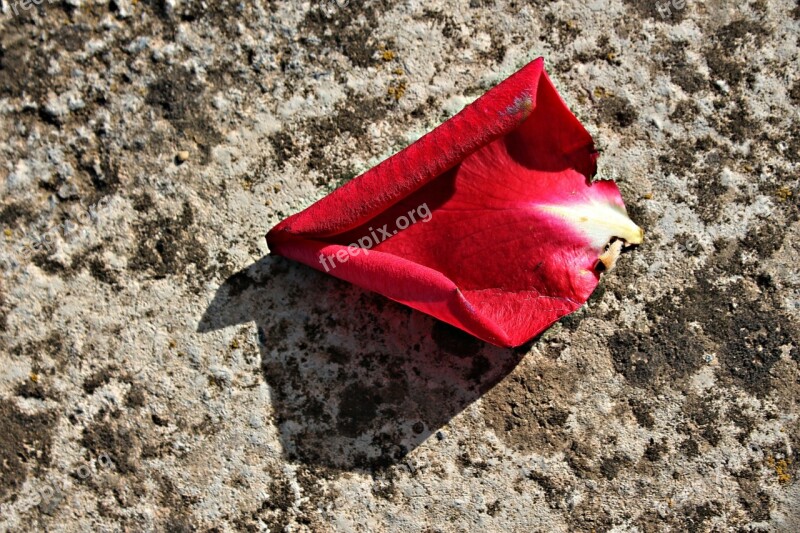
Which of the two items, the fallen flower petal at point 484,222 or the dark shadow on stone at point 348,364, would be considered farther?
the dark shadow on stone at point 348,364

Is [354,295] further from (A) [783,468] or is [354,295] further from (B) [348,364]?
(A) [783,468]

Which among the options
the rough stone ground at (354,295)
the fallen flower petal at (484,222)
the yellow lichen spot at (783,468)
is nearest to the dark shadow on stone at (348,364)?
the rough stone ground at (354,295)

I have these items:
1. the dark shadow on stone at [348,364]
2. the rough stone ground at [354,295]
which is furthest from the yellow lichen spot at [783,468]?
the dark shadow on stone at [348,364]

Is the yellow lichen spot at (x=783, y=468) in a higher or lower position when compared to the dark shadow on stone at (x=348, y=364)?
lower

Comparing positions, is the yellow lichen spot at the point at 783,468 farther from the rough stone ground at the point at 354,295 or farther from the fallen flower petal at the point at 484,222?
the fallen flower petal at the point at 484,222

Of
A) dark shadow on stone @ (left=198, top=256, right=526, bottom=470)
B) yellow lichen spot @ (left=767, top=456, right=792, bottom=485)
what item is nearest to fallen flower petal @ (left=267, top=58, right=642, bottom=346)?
dark shadow on stone @ (left=198, top=256, right=526, bottom=470)

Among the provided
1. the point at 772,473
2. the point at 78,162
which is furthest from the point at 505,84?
the point at 772,473

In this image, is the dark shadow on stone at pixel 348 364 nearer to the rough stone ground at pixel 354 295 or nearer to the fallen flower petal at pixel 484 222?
the rough stone ground at pixel 354 295

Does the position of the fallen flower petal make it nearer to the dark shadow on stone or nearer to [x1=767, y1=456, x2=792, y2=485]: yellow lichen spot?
the dark shadow on stone
